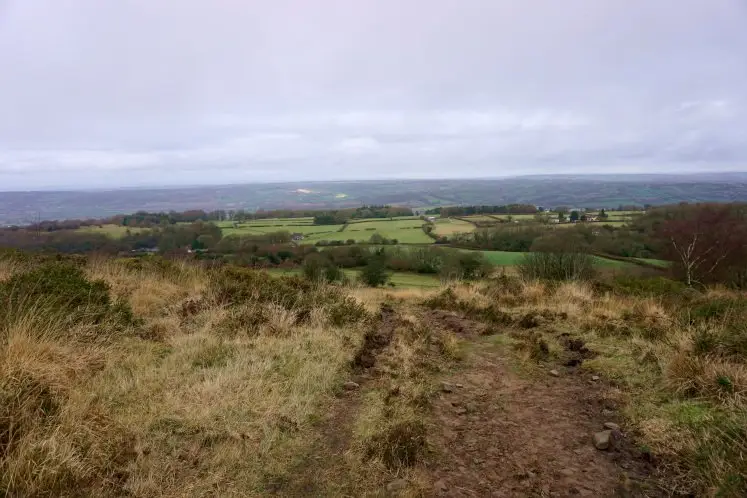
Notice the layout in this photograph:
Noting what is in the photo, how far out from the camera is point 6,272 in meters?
8.26

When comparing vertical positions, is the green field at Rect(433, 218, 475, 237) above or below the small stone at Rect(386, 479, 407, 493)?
below

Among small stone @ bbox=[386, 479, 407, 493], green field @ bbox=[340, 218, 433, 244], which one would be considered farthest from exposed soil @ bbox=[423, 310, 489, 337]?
green field @ bbox=[340, 218, 433, 244]

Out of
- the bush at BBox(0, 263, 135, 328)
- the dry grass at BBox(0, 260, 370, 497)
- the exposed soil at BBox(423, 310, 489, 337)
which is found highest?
the bush at BBox(0, 263, 135, 328)

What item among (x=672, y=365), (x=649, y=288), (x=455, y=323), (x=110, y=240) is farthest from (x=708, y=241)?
(x=110, y=240)

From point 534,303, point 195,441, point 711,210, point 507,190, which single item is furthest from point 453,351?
point 507,190

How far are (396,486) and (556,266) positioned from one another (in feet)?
54.3

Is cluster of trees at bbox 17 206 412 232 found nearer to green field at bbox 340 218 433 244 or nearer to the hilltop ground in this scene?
green field at bbox 340 218 433 244

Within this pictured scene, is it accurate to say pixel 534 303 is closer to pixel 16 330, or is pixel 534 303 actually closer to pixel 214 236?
pixel 16 330

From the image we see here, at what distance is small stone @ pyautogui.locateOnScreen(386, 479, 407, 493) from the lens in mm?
3234

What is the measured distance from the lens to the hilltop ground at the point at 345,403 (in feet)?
10.5

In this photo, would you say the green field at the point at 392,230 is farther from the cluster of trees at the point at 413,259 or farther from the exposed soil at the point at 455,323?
the exposed soil at the point at 455,323

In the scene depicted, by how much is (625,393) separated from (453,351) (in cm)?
248

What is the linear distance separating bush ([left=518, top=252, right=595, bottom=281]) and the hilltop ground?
30.6ft

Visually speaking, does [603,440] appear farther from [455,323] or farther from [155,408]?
[455,323]
